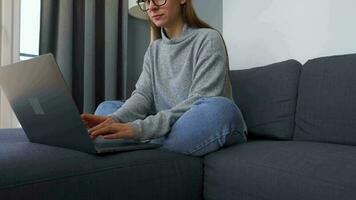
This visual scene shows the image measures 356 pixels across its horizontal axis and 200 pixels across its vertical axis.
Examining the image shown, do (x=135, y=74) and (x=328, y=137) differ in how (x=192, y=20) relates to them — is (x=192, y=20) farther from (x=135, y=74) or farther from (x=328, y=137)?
(x=135, y=74)

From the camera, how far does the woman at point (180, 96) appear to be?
99 cm

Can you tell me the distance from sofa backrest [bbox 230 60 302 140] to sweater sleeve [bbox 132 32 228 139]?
331 millimetres

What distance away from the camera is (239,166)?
0.91 meters

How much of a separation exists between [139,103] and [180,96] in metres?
0.18

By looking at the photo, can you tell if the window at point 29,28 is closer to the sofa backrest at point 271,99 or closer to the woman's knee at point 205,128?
the sofa backrest at point 271,99

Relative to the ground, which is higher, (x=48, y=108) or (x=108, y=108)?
(x=48, y=108)

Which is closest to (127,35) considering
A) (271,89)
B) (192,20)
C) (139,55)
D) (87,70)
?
(139,55)

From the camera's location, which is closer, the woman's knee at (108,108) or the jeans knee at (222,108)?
the jeans knee at (222,108)

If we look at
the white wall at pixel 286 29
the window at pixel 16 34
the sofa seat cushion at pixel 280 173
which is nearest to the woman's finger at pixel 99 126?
the sofa seat cushion at pixel 280 173

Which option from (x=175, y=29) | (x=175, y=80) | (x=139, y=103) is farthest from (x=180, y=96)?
(x=175, y=29)

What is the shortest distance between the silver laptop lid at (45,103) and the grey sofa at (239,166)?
0.04 metres

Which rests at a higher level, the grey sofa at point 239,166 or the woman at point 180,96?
the woman at point 180,96

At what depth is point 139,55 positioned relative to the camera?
8.16 ft

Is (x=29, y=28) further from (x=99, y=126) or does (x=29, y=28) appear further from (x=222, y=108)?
(x=222, y=108)
